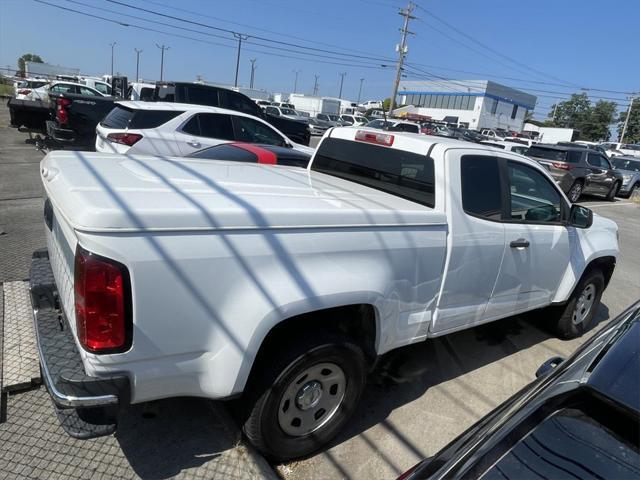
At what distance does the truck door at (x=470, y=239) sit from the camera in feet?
10.3

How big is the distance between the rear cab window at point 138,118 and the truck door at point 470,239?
629 cm

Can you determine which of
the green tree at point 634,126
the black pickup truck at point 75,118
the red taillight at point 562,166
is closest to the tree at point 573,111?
the green tree at point 634,126

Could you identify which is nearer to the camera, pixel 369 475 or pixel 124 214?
pixel 124 214

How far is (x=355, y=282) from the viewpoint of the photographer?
99.9 inches

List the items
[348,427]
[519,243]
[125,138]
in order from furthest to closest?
[125,138] < [519,243] < [348,427]

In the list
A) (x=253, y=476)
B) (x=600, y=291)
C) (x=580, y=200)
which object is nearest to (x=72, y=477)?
(x=253, y=476)

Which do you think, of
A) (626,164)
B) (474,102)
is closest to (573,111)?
(474,102)

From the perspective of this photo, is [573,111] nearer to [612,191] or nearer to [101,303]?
[612,191]

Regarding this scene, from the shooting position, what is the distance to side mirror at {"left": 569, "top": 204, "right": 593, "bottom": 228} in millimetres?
4189

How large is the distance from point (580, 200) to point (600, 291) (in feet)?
43.6

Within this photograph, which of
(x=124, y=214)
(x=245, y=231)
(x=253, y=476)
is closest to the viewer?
(x=124, y=214)

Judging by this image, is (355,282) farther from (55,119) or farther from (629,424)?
(55,119)

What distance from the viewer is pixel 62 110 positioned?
10.7 m

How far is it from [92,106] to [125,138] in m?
4.47
